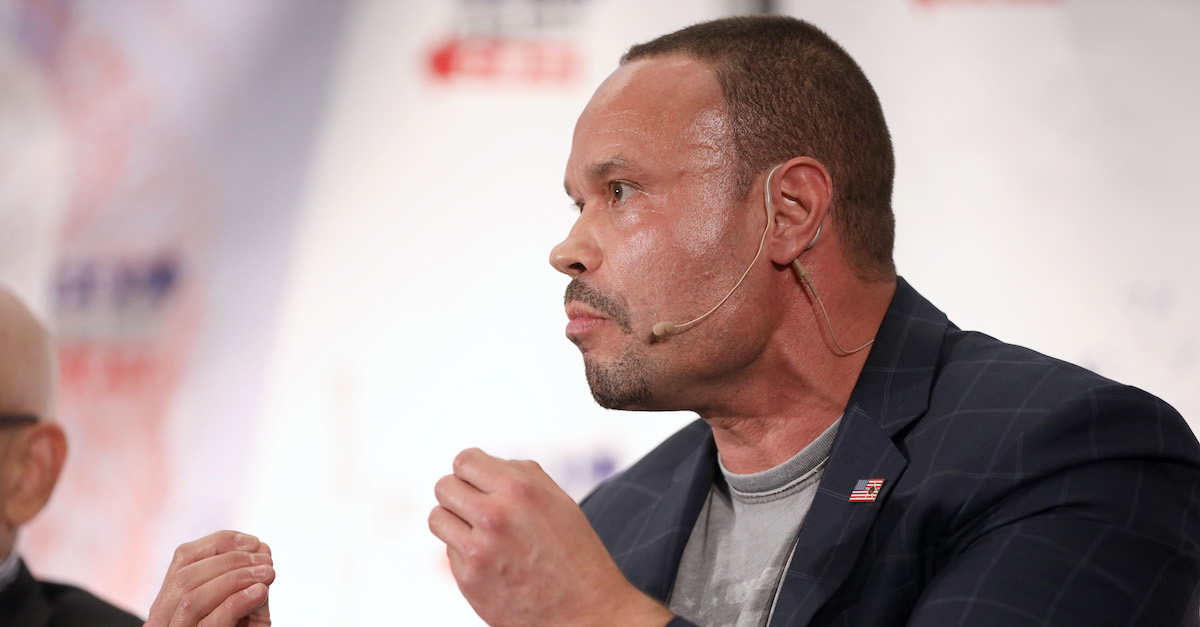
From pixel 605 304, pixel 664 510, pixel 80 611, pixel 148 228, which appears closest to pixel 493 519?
pixel 605 304

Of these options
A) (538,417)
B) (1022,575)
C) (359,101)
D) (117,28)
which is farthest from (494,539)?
(117,28)

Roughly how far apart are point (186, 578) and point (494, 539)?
0.54 metres

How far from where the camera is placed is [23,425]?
1.91 m

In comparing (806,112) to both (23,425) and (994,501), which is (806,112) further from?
(23,425)

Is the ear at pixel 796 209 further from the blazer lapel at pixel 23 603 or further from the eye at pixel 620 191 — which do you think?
the blazer lapel at pixel 23 603

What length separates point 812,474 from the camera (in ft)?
5.56

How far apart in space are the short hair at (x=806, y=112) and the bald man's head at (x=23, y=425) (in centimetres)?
126

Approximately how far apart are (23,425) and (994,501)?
1694 mm

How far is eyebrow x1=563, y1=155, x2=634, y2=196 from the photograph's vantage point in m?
1.66

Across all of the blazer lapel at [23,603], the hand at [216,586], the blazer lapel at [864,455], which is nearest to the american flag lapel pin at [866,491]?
the blazer lapel at [864,455]

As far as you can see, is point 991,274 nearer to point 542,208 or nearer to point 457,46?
point 542,208

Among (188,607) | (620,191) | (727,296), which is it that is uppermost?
(620,191)

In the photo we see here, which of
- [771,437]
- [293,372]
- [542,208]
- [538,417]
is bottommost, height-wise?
[771,437]

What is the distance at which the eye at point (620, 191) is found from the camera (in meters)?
1.68
